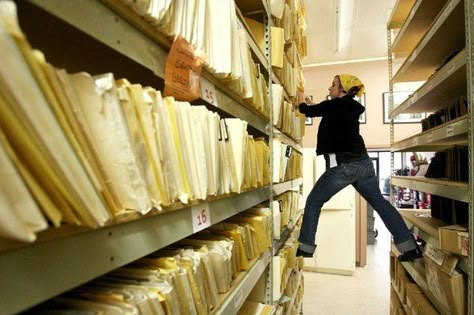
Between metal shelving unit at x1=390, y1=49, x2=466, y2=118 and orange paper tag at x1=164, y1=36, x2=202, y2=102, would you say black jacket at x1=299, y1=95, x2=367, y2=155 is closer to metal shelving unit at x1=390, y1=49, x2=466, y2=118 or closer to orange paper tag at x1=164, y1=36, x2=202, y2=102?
metal shelving unit at x1=390, y1=49, x2=466, y2=118

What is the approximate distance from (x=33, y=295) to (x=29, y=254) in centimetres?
4

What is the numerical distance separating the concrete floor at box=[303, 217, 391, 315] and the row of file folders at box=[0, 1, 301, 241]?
309 cm

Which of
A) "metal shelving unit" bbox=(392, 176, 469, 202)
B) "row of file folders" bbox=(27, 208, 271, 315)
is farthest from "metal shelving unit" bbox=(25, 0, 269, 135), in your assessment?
"metal shelving unit" bbox=(392, 176, 469, 202)

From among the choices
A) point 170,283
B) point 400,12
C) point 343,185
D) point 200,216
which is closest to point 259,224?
point 200,216

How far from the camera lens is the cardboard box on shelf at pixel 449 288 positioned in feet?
4.38

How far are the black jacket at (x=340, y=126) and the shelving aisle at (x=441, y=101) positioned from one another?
1.16 ft

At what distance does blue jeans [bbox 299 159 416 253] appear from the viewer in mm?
2340

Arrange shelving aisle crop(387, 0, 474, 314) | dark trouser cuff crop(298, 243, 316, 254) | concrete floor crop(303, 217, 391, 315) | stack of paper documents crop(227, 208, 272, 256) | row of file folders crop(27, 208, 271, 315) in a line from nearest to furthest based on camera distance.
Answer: row of file folders crop(27, 208, 271, 315)
shelving aisle crop(387, 0, 474, 314)
stack of paper documents crop(227, 208, 272, 256)
dark trouser cuff crop(298, 243, 316, 254)
concrete floor crop(303, 217, 391, 315)

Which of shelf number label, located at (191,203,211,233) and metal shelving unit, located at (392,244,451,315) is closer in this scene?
shelf number label, located at (191,203,211,233)

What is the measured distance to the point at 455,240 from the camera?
1353mm

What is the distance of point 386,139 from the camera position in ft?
21.5

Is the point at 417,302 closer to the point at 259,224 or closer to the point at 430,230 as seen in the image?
the point at 430,230

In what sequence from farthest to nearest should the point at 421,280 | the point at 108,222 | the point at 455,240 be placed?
the point at 421,280, the point at 455,240, the point at 108,222

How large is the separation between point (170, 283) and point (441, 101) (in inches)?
97.0
